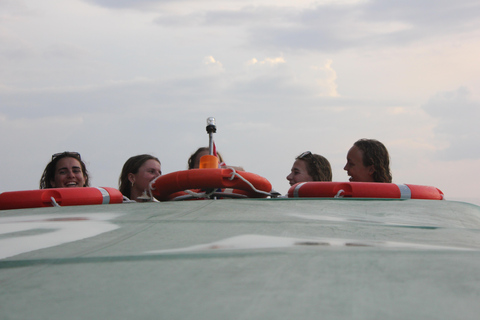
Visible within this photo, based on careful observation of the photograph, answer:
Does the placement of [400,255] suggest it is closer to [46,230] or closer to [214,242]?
[214,242]

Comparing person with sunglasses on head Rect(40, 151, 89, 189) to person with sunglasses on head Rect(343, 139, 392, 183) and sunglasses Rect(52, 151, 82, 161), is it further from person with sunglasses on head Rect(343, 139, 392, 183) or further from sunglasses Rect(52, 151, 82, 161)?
person with sunglasses on head Rect(343, 139, 392, 183)

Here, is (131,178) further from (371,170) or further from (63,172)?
(371,170)

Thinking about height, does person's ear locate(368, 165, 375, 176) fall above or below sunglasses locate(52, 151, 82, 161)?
below

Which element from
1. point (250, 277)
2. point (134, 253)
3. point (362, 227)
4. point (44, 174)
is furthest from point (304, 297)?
point (44, 174)

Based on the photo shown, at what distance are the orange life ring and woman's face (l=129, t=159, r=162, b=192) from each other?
2247mm

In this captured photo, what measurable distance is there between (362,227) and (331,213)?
353mm

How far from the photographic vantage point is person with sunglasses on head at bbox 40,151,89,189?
4.91m

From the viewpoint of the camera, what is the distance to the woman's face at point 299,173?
5094mm

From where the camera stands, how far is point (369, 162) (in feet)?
14.2

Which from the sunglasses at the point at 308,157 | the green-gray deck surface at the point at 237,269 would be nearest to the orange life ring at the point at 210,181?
the green-gray deck surface at the point at 237,269

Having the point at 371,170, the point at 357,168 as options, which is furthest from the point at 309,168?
the point at 371,170

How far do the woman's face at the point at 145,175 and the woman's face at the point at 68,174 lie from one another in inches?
19.7

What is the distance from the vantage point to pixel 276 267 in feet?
3.27

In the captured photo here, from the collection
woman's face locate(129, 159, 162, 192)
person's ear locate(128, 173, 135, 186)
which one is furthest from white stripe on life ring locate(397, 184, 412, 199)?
person's ear locate(128, 173, 135, 186)
